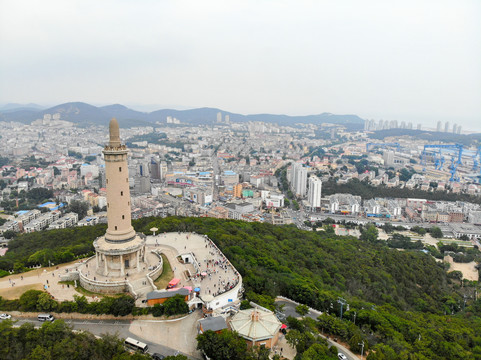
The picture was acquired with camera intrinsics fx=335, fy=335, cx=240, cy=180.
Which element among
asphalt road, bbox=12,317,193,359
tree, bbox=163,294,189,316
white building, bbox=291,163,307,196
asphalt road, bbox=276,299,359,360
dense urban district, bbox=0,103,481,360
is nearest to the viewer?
dense urban district, bbox=0,103,481,360

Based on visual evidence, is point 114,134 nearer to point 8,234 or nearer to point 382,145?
point 8,234

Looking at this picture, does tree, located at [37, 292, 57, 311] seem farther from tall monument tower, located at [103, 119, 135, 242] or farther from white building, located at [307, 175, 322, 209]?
white building, located at [307, 175, 322, 209]

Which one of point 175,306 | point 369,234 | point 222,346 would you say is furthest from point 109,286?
point 369,234

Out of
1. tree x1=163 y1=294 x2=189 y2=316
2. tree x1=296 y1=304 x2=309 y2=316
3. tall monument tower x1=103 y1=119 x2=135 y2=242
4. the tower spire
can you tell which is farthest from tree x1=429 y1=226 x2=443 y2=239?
the tower spire

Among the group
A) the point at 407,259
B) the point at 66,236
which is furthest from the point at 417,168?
the point at 66,236

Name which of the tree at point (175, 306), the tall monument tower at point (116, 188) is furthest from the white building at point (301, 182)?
the tree at point (175, 306)

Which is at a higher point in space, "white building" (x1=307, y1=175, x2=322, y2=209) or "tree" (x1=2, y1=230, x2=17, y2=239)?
"white building" (x1=307, y1=175, x2=322, y2=209)
